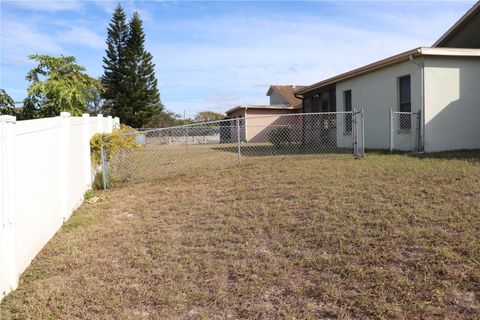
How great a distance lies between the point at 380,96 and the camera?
13.1m

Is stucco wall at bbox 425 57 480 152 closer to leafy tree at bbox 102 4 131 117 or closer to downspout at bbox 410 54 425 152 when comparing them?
downspout at bbox 410 54 425 152

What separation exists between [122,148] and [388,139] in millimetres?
7714

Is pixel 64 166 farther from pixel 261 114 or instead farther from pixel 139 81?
pixel 139 81

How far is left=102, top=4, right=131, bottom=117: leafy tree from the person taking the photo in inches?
1404

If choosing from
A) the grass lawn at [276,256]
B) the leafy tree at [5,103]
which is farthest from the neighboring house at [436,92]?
the leafy tree at [5,103]

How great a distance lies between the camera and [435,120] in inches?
445

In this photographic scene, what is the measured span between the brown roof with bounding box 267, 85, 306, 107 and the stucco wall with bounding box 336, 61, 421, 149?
14.7 meters

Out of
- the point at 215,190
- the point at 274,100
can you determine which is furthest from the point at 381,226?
the point at 274,100

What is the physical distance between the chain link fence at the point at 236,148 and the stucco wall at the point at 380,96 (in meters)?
0.47

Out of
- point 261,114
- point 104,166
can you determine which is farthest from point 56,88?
point 261,114

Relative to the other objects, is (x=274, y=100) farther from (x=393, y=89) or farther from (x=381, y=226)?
(x=381, y=226)

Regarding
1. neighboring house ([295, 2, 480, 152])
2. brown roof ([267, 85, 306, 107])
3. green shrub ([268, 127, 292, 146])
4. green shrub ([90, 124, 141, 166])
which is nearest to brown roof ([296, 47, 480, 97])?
neighboring house ([295, 2, 480, 152])

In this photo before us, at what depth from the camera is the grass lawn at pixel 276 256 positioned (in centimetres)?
337

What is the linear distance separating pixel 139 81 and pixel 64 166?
31417mm
